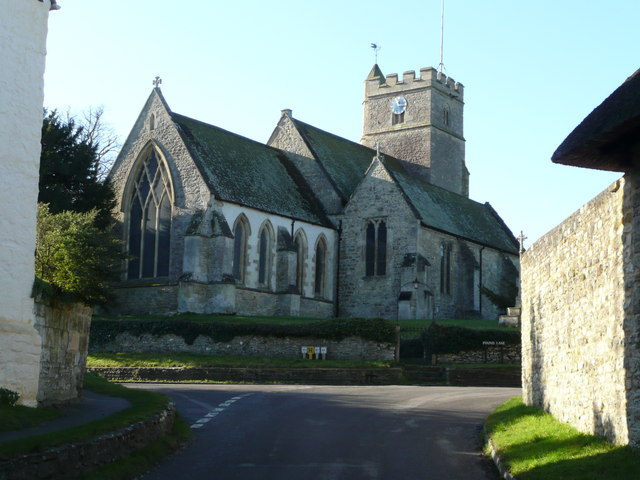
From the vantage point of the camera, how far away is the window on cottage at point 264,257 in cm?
4803

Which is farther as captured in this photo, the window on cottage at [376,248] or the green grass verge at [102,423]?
the window on cottage at [376,248]

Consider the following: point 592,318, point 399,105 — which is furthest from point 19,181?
point 399,105

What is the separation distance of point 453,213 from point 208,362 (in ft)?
84.3

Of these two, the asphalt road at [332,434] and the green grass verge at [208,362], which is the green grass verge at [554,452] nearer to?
the asphalt road at [332,434]

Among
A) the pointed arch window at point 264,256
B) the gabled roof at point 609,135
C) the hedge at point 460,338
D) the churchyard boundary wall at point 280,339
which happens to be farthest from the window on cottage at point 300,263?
the gabled roof at point 609,135

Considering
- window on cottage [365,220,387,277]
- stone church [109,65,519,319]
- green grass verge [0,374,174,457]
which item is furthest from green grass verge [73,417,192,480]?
window on cottage [365,220,387,277]

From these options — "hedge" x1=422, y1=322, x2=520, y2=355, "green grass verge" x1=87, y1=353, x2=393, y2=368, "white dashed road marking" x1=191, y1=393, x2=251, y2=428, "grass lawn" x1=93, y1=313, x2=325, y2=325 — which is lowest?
"white dashed road marking" x1=191, y1=393, x2=251, y2=428

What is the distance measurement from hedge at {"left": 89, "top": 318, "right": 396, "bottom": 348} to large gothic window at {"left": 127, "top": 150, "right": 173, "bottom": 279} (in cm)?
764

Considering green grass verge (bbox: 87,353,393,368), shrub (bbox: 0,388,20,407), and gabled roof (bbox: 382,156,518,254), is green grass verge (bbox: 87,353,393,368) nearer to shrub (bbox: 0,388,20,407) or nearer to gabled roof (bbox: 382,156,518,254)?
gabled roof (bbox: 382,156,518,254)

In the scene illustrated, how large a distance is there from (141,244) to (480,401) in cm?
2656

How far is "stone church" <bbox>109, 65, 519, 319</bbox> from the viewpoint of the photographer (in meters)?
45.9

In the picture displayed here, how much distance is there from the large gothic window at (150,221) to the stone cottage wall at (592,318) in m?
29.5

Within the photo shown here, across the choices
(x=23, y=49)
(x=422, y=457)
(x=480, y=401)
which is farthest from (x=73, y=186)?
(x=422, y=457)

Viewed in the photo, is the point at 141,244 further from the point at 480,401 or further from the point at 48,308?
the point at 48,308
